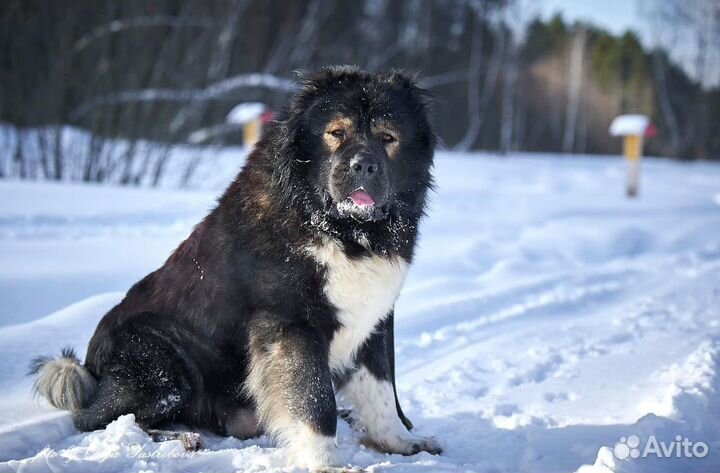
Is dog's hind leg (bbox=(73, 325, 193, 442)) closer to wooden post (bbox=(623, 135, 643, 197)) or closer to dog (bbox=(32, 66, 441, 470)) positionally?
dog (bbox=(32, 66, 441, 470))

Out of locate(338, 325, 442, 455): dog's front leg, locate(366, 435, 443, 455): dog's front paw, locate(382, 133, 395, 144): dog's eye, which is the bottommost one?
locate(366, 435, 443, 455): dog's front paw

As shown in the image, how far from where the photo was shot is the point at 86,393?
2.80m

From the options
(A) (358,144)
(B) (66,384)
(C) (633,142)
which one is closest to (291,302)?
(A) (358,144)

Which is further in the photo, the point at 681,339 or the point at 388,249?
the point at 681,339

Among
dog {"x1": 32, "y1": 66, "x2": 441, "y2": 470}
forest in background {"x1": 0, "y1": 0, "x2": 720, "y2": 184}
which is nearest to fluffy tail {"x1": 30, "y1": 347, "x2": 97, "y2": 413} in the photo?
dog {"x1": 32, "y1": 66, "x2": 441, "y2": 470}

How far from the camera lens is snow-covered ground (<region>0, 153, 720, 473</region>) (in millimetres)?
2645

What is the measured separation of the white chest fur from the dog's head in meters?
0.21

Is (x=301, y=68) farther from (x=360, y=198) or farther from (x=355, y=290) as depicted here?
(x=355, y=290)

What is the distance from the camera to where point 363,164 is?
9.11 ft

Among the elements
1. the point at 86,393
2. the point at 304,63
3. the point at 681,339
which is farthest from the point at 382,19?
the point at 86,393

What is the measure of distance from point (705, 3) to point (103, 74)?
24.9 meters

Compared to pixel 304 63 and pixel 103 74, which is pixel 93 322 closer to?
pixel 103 74

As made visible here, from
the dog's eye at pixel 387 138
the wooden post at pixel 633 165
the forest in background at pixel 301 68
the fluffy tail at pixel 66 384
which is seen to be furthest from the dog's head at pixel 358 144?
the wooden post at pixel 633 165

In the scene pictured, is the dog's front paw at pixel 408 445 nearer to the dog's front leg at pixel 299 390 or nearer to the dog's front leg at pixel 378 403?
the dog's front leg at pixel 378 403
